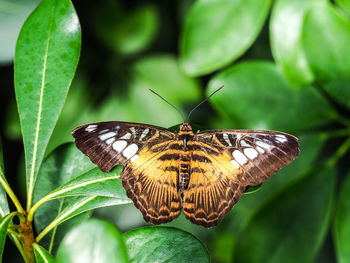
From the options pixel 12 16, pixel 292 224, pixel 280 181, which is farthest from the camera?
pixel 280 181

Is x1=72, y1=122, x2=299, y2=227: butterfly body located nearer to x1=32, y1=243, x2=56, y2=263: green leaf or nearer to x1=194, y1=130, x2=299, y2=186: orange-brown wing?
x1=194, y1=130, x2=299, y2=186: orange-brown wing

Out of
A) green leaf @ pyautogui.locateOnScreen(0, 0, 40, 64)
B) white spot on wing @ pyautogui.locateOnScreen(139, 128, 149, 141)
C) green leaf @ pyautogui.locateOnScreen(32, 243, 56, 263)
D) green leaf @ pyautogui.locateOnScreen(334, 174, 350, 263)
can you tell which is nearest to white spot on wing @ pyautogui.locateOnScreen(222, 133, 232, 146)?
white spot on wing @ pyautogui.locateOnScreen(139, 128, 149, 141)

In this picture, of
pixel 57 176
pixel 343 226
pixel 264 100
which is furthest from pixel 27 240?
Result: pixel 343 226

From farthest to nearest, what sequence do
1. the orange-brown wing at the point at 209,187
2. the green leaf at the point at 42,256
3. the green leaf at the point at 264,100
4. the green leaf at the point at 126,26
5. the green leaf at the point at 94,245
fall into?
the green leaf at the point at 126,26 → the green leaf at the point at 264,100 → the orange-brown wing at the point at 209,187 → the green leaf at the point at 42,256 → the green leaf at the point at 94,245

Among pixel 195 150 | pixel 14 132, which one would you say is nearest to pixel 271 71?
pixel 195 150

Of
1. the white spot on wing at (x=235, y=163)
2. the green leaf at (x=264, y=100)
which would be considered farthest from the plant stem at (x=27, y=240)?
the green leaf at (x=264, y=100)

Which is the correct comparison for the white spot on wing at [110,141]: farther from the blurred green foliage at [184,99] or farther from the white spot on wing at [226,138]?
the white spot on wing at [226,138]

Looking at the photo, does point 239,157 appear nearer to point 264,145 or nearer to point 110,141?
point 264,145
